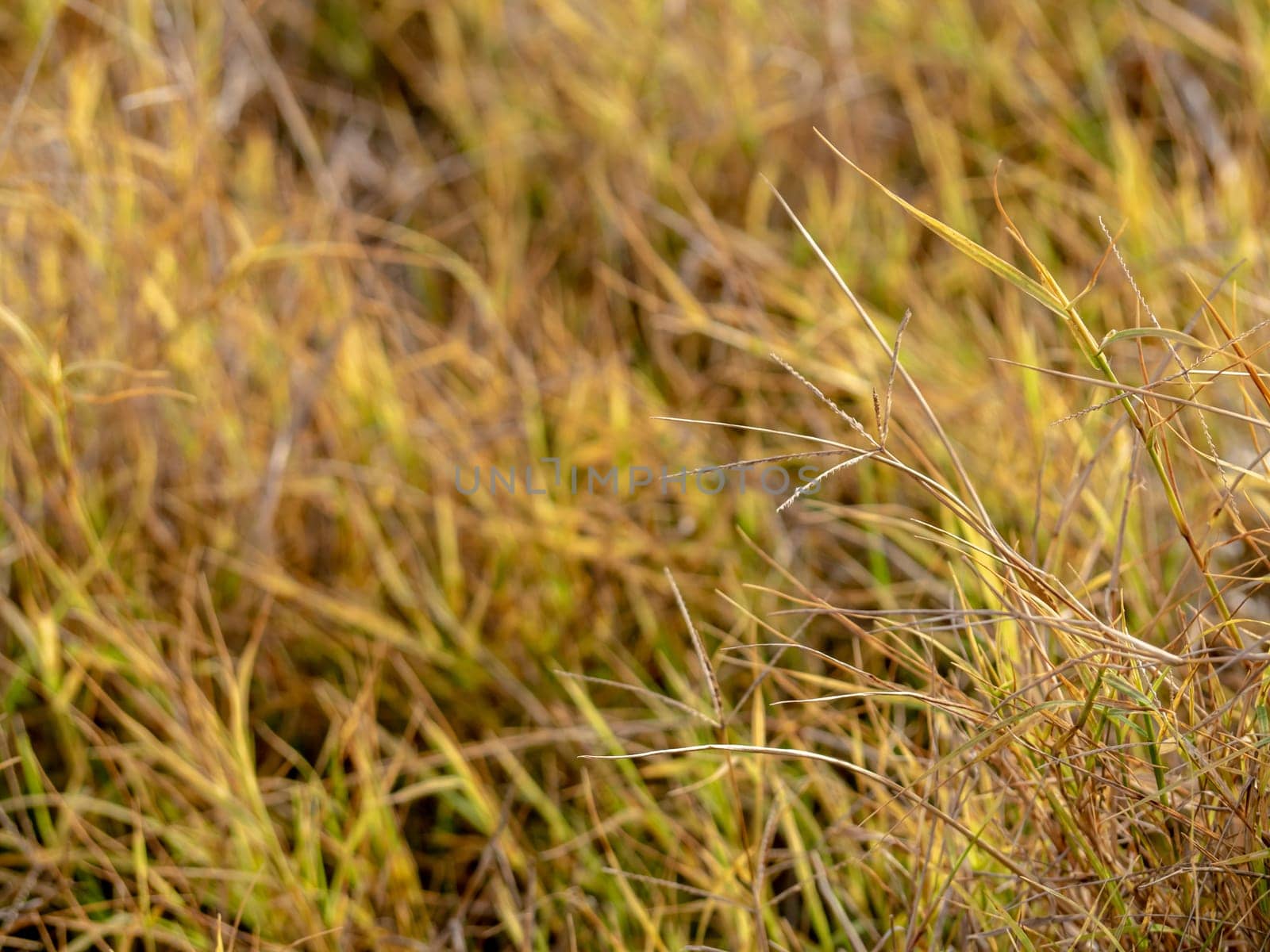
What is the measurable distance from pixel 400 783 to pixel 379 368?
0.49 metres

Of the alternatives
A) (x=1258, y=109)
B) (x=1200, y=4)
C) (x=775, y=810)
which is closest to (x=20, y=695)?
(x=775, y=810)

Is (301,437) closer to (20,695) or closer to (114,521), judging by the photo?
(114,521)

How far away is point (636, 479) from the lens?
127 cm

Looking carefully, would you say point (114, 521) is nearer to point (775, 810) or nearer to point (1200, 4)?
point (775, 810)

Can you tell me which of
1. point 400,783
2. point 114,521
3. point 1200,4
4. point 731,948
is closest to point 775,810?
point 731,948

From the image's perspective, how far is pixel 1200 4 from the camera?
169 centimetres

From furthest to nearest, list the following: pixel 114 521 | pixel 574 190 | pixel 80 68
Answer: pixel 574 190 < pixel 80 68 < pixel 114 521

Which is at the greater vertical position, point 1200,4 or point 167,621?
point 1200,4

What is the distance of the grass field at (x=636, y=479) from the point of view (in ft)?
2.20

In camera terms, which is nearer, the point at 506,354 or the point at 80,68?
the point at 506,354

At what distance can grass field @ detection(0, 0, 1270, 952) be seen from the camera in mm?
A: 671

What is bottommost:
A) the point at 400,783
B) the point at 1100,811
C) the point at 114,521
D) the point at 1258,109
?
the point at 400,783

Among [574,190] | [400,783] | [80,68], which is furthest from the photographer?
[574,190]

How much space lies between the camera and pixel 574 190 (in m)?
1.65
